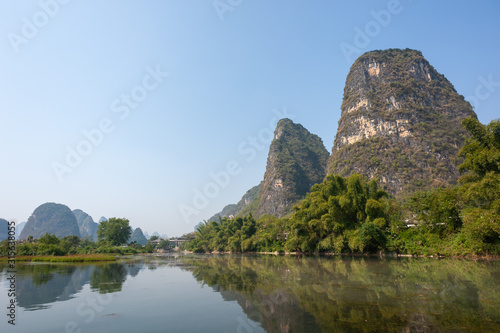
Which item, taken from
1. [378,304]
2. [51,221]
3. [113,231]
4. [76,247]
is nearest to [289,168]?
[113,231]

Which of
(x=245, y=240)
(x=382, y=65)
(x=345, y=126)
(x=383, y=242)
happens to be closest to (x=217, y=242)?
(x=245, y=240)

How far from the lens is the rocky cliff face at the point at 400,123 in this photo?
82.4 meters

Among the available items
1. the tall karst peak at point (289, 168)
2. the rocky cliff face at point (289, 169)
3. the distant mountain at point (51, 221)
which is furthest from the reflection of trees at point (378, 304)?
the distant mountain at point (51, 221)

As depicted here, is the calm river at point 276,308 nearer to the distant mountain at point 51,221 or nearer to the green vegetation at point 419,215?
the green vegetation at point 419,215

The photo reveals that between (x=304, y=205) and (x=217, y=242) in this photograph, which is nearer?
(x=304, y=205)

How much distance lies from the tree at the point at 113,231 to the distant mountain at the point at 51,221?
488ft

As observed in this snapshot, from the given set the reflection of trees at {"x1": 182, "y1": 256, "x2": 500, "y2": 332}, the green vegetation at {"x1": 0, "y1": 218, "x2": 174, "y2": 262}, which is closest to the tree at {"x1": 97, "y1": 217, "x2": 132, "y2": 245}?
the green vegetation at {"x1": 0, "y1": 218, "x2": 174, "y2": 262}

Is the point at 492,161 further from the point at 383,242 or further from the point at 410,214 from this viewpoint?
the point at 383,242

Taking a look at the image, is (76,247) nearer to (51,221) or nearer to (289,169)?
(289,169)

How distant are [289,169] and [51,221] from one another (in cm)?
17689

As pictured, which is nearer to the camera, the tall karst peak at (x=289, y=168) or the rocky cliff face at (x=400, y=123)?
the rocky cliff face at (x=400, y=123)

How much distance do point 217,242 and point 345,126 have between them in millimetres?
75066

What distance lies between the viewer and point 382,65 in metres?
113

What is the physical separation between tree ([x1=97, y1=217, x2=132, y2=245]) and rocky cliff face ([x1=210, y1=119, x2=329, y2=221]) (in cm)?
6341
